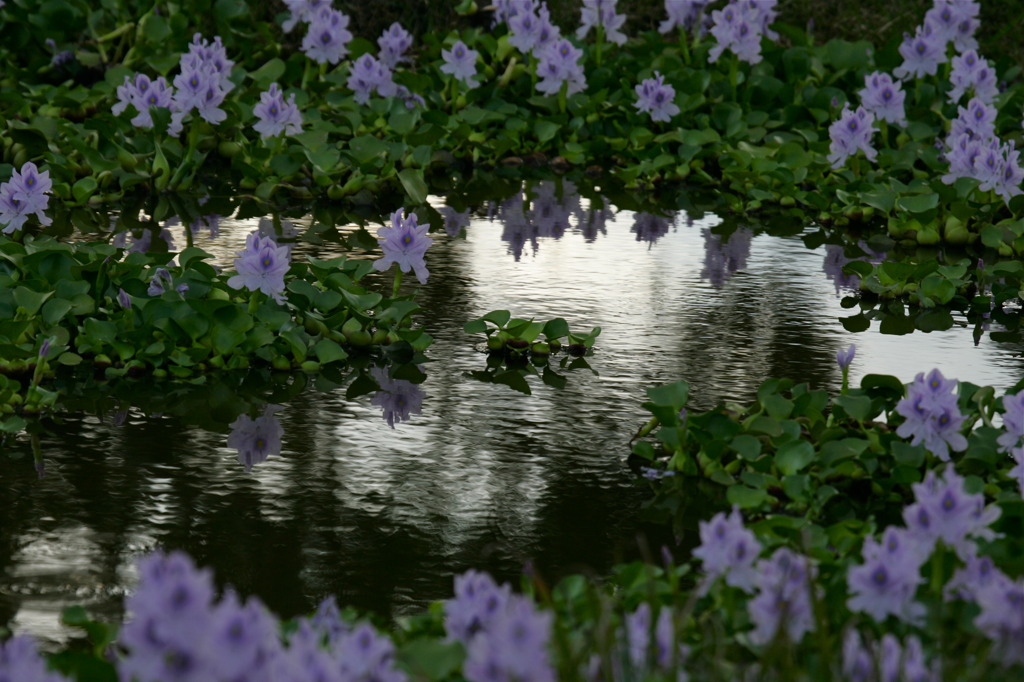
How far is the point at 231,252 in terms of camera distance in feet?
16.1

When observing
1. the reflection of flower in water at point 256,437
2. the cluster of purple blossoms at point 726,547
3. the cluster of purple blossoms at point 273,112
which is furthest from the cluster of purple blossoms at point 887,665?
the cluster of purple blossoms at point 273,112

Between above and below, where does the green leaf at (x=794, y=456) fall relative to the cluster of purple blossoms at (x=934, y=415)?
below

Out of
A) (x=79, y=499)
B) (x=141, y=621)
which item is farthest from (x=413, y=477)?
(x=141, y=621)

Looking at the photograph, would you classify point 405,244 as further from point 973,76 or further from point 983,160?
point 973,76

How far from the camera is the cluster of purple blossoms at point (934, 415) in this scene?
298cm

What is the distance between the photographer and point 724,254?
16.9 ft

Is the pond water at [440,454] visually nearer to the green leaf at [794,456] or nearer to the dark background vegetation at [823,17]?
the green leaf at [794,456]

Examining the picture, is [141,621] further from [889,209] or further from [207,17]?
[207,17]

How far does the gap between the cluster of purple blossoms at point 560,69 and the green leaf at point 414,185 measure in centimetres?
113

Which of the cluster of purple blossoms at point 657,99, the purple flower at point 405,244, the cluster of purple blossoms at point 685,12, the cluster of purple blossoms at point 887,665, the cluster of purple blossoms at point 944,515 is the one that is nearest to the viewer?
the cluster of purple blossoms at point 887,665

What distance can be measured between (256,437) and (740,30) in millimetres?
3831

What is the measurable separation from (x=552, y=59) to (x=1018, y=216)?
227cm

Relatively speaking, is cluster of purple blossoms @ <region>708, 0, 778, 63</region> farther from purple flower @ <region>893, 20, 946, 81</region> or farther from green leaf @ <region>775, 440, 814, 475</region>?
green leaf @ <region>775, 440, 814, 475</region>

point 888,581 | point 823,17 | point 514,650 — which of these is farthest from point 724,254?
point 823,17
